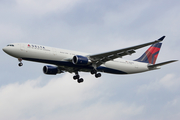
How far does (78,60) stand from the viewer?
40.3 metres

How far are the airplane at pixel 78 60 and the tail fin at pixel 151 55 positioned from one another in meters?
1.55

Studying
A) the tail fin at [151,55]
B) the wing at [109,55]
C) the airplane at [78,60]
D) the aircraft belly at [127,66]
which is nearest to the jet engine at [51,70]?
the airplane at [78,60]

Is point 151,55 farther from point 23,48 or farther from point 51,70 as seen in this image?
point 23,48

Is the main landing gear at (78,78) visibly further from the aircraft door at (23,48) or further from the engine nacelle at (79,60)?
the aircraft door at (23,48)

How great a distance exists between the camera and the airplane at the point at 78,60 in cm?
3916

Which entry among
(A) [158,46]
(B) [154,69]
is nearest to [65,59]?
(B) [154,69]

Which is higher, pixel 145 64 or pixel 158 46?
pixel 158 46

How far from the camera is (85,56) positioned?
142 feet

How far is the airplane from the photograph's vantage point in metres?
39.2

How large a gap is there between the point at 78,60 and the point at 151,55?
19.0 meters

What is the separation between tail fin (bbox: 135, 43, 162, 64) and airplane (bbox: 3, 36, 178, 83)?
1552mm

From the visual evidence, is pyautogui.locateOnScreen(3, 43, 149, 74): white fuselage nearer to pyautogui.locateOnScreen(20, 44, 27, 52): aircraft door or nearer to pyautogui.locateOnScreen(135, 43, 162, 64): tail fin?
pyautogui.locateOnScreen(20, 44, 27, 52): aircraft door

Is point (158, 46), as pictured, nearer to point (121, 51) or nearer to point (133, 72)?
point (133, 72)

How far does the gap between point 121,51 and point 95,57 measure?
4.44 m
